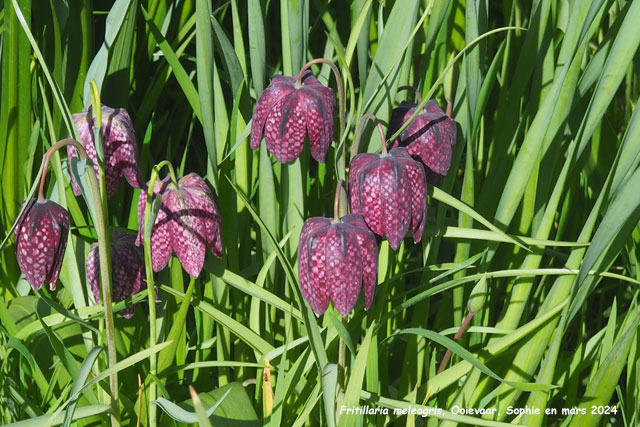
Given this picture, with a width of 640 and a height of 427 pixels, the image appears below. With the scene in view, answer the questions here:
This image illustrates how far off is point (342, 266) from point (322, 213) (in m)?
0.55

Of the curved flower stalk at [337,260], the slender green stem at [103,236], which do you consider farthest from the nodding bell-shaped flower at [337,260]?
the slender green stem at [103,236]

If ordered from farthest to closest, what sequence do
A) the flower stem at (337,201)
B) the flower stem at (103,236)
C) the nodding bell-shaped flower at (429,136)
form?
the nodding bell-shaped flower at (429,136) < the flower stem at (337,201) < the flower stem at (103,236)

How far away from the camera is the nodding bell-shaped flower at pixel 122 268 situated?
1.04m

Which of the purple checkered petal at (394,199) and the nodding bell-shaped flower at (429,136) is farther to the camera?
the nodding bell-shaped flower at (429,136)

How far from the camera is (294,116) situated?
0.99 metres

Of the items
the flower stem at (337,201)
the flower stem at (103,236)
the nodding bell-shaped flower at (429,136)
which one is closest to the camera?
the flower stem at (103,236)

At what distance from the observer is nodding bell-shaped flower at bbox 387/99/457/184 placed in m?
1.05

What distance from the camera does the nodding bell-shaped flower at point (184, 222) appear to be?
98cm

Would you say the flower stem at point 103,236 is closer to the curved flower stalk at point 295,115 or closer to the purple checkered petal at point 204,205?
the purple checkered petal at point 204,205

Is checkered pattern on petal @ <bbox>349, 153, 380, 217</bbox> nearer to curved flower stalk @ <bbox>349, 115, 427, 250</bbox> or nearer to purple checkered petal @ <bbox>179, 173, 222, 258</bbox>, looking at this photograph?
curved flower stalk @ <bbox>349, 115, 427, 250</bbox>

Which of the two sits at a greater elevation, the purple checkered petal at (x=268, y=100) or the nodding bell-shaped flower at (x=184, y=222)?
the purple checkered petal at (x=268, y=100)

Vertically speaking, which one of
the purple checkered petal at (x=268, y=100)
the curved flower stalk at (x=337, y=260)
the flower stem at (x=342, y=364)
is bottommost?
the flower stem at (x=342, y=364)

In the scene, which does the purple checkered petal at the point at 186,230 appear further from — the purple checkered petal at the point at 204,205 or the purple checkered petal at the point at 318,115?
the purple checkered petal at the point at 318,115

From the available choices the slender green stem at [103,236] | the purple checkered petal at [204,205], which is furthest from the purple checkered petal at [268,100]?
the slender green stem at [103,236]
